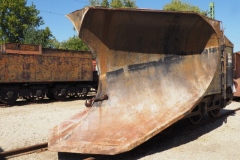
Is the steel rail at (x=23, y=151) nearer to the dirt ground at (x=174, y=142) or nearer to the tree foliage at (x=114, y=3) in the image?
the dirt ground at (x=174, y=142)

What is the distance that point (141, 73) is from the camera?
6020 mm

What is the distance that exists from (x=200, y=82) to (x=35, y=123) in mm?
4755

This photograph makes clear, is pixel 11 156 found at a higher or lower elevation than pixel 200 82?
lower

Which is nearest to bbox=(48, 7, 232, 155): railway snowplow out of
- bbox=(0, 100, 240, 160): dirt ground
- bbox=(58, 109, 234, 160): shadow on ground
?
bbox=(58, 109, 234, 160): shadow on ground

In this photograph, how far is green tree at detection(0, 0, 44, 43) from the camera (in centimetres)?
3878

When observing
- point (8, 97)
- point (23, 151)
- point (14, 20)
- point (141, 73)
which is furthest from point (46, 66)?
point (14, 20)

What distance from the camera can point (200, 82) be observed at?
6316 millimetres

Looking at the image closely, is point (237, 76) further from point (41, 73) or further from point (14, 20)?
point (14, 20)

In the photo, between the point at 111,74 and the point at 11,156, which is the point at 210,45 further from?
the point at 11,156

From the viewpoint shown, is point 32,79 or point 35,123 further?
point 32,79

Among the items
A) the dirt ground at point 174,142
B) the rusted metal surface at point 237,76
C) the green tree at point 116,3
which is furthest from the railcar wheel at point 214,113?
the green tree at point 116,3

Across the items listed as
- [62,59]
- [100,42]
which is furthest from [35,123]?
[62,59]

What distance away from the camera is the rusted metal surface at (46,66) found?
43.2ft

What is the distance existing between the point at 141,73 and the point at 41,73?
9.30m
